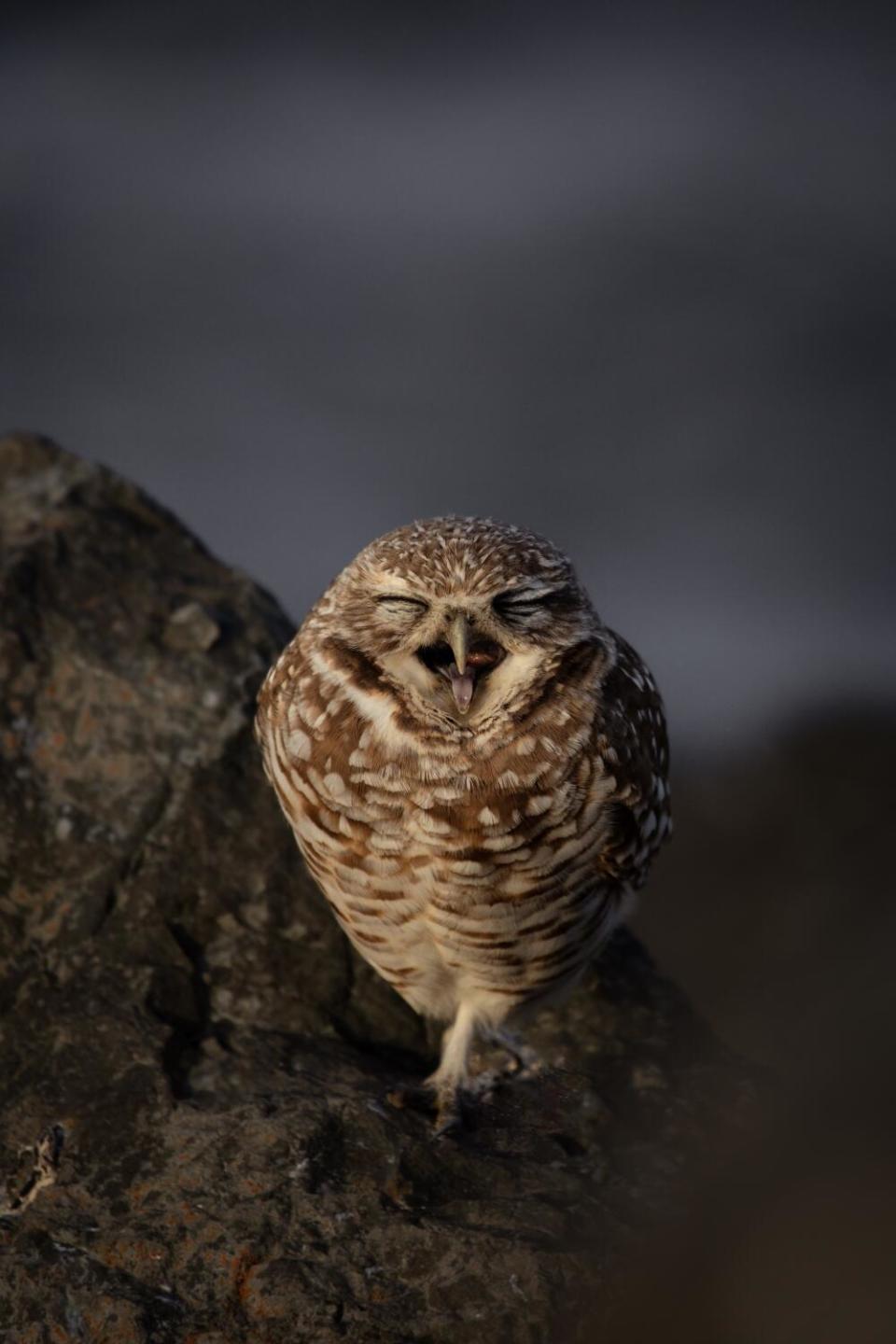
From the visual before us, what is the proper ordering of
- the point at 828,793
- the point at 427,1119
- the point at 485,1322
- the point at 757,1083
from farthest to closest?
the point at 828,793 → the point at 757,1083 → the point at 427,1119 → the point at 485,1322

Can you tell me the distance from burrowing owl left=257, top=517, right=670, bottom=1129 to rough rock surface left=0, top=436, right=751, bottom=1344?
38 centimetres

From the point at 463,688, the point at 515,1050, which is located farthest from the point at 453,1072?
the point at 463,688

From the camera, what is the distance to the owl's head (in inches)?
110

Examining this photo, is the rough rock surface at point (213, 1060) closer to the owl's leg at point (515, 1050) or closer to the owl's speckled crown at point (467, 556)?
the owl's leg at point (515, 1050)

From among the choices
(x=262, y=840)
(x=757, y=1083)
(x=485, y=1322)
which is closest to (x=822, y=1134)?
(x=485, y=1322)

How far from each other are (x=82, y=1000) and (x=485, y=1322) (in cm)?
124

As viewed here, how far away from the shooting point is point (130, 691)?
378 centimetres

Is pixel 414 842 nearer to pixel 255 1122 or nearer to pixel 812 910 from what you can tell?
pixel 255 1122

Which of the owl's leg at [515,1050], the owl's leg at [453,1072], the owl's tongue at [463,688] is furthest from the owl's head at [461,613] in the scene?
the owl's leg at [515,1050]

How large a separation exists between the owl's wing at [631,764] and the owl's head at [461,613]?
0.60 feet

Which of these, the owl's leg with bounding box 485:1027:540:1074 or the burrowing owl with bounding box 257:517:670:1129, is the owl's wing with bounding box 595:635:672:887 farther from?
the owl's leg with bounding box 485:1027:540:1074

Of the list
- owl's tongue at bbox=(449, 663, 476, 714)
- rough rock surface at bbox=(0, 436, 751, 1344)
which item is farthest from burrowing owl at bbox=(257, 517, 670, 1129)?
rough rock surface at bbox=(0, 436, 751, 1344)

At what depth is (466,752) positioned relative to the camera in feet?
9.71

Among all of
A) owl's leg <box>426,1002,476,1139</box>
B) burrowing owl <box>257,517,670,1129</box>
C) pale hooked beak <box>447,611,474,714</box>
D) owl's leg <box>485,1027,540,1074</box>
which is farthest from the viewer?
owl's leg <box>485,1027,540,1074</box>
